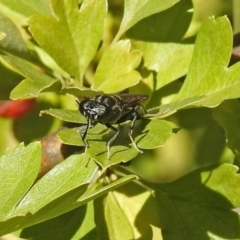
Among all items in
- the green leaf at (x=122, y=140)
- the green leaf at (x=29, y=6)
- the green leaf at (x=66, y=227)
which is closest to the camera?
the green leaf at (x=122, y=140)

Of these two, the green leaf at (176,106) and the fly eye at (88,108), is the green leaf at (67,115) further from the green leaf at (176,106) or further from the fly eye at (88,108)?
the green leaf at (176,106)

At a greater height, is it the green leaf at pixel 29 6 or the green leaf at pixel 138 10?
the green leaf at pixel 29 6

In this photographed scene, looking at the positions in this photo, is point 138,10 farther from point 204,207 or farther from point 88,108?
point 204,207

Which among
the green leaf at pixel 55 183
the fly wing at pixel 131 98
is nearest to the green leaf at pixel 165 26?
the fly wing at pixel 131 98

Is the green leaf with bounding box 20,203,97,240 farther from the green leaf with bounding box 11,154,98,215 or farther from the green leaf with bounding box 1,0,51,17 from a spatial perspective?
the green leaf with bounding box 1,0,51,17

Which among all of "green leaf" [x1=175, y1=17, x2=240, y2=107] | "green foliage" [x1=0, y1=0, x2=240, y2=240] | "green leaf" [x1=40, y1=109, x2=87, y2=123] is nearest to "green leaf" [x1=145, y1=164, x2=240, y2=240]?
"green foliage" [x1=0, y1=0, x2=240, y2=240]

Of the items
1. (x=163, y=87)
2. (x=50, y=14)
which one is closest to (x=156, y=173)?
(x=163, y=87)

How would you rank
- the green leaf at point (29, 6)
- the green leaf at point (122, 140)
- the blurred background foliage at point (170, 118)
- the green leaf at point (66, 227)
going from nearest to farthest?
the green leaf at point (122, 140)
the green leaf at point (66, 227)
the green leaf at point (29, 6)
the blurred background foliage at point (170, 118)
